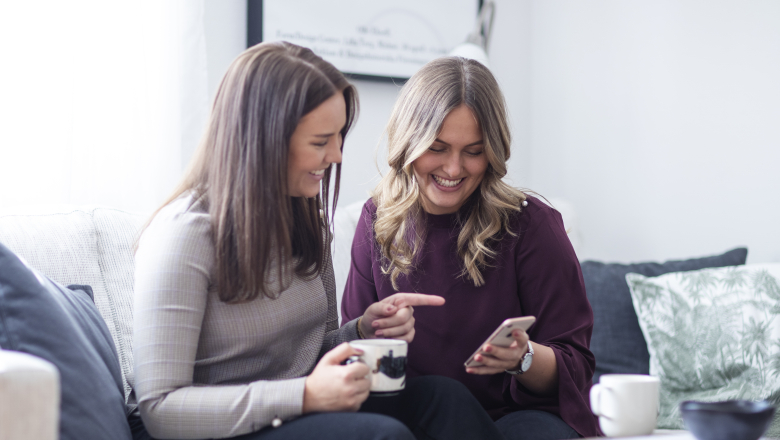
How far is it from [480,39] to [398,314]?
155cm

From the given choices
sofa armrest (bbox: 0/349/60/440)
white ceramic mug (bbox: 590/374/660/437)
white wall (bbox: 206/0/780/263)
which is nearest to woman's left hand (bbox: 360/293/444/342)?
white ceramic mug (bbox: 590/374/660/437)

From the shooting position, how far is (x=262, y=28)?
225cm

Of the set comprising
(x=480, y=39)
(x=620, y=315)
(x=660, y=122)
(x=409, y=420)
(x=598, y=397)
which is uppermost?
(x=480, y=39)

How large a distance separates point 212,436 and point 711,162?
5.82ft

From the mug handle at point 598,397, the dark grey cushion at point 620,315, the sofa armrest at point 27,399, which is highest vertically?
the sofa armrest at point 27,399

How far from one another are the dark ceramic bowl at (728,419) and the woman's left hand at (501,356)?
1.06ft

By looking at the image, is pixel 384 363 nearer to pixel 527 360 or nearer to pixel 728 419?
pixel 527 360

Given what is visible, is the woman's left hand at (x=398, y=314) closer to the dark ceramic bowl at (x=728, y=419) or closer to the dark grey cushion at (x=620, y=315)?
the dark ceramic bowl at (x=728, y=419)

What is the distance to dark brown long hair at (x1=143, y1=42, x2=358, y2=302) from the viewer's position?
1.02 meters

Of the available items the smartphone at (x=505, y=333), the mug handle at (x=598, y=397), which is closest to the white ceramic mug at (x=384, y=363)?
the smartphone at (x=505, y=333)

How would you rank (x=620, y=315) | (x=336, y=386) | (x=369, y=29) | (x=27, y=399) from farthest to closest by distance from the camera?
(x=369, y=29) < (x=620, y=315) < (x=336, y=386) < (x=27, y=399)

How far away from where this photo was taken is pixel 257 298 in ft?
3.48

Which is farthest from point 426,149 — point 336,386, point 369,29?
point 369,29

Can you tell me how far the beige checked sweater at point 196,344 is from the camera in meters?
0.93
